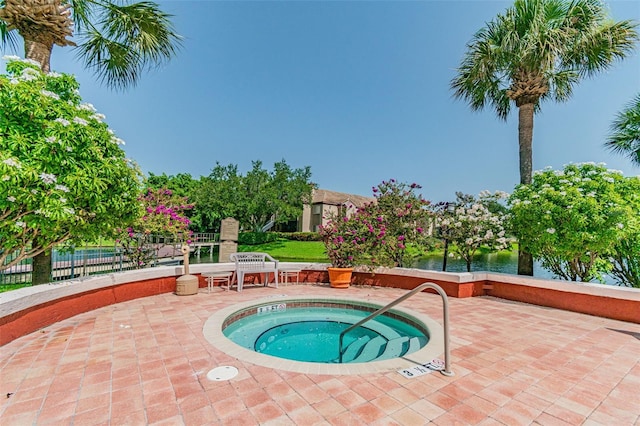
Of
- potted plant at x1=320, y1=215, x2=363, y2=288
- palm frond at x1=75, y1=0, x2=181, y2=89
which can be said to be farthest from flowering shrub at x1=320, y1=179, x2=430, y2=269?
palm frond at x1=75, y1=0, x2=181, y2=89

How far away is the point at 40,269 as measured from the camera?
19.7 ft

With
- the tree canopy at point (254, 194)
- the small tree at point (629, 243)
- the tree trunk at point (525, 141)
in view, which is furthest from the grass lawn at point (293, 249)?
the small tree at point (629, 243)

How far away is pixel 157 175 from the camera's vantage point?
41719 millimetres

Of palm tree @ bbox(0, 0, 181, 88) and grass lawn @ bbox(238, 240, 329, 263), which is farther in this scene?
grass lawn @ bbox(238, 240, 329, 263)

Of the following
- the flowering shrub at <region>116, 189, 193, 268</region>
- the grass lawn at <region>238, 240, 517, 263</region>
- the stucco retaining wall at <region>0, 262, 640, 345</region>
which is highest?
the flowering shrub at <region>116, 189, 193, 268</region>

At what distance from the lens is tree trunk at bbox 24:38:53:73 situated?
19.4ft

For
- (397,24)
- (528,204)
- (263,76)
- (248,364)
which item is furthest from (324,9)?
(248,364)

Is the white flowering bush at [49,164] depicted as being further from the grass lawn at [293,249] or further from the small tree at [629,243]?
the grass lawn at [293,249]

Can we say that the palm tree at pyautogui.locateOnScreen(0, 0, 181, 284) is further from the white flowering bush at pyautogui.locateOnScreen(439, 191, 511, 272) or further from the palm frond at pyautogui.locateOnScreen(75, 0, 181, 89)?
the white flowering bush at pyautogui.locateOnScreen(439, 191, 511, 272)

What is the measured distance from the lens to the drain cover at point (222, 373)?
3194 mm

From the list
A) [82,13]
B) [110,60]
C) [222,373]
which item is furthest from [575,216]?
[82,13]

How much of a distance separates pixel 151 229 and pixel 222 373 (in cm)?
656

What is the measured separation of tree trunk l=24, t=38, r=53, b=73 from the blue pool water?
679 centimetres

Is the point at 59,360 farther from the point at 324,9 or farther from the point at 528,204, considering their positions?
the point at 324,9
